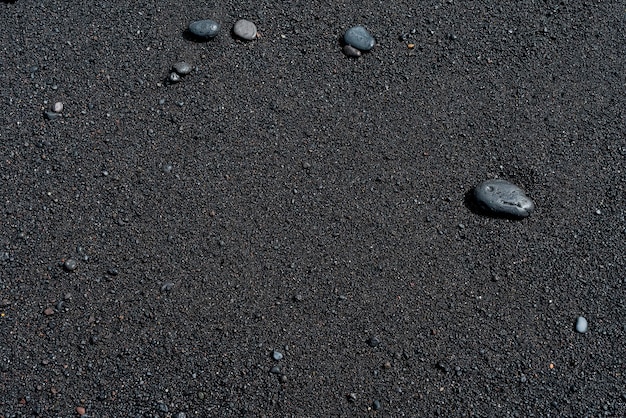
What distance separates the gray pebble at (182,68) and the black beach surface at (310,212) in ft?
0.16

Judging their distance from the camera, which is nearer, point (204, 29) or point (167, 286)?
point (167, 286)

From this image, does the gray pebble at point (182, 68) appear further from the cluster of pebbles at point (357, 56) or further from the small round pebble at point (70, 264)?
the small round pebble at point (70, 264)

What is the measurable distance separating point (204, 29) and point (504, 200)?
1.61m

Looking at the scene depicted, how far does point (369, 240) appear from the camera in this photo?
2893mm

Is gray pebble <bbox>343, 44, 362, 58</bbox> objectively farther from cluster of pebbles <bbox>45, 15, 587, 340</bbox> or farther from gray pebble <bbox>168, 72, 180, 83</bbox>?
gray pebble <bbox>168, 72, 180, 83</bbox>

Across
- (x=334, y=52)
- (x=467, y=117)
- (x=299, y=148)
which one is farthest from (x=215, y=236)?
(x=467, y=117)

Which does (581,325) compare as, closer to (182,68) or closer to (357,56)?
(357,56)

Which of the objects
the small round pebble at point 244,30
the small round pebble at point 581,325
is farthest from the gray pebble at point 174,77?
the small round pebble at point 581,325

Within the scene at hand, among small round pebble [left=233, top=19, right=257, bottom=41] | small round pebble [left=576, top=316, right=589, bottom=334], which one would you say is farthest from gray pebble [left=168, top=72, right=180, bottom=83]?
small round pebble [left=576, top=316, right=589, bottom=334]

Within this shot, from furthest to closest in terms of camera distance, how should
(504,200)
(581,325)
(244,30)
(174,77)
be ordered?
(244,30)
(174,77)
(504,200)
(581,325)

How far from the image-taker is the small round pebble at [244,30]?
3248 millimetres

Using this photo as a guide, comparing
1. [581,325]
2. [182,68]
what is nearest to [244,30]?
[182,68]

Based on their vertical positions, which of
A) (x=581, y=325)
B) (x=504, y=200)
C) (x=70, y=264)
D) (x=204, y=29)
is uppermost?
(x=204, y=29)

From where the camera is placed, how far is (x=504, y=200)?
2.92m
